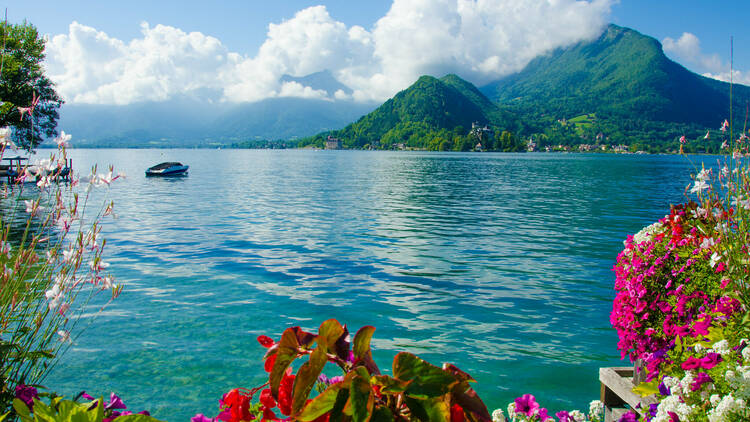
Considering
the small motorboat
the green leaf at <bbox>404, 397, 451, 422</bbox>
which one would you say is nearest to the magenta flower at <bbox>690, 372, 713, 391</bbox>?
the green leaf at <bbox>404, 397, 451, 422</bbox>

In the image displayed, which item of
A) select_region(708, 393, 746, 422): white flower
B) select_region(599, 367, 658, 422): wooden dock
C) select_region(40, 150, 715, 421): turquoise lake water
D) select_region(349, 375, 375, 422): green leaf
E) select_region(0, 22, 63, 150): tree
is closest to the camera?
select_region(349, 375, 375, 422): green leaf

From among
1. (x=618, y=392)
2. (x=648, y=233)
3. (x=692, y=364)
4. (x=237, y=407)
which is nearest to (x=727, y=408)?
(x=692, y=364)

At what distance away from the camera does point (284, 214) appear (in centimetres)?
2630

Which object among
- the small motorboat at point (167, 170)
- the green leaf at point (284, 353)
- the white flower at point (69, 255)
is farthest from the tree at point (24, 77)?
the green leaf at point (284, 353)

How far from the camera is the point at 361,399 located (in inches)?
54.1

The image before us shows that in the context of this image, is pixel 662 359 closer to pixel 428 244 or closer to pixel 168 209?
pixel 428 244

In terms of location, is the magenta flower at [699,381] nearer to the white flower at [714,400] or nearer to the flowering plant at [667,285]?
the white flower at [714,400]

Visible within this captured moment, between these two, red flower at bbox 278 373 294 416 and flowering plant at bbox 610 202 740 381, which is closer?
red flower at bbox 278 373 294 416

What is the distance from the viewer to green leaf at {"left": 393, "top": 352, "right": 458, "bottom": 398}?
142 centimetres

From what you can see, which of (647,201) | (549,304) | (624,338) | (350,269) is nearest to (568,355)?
(549,304)

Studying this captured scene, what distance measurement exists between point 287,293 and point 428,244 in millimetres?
7291

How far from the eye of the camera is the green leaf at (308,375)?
4.68 ft

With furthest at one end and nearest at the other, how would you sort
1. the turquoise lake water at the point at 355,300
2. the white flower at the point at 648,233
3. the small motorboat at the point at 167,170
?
the small motorboat at the point at 167,170, the turquoise lake water at the point at 355,300, the white flower at the point at 648,233

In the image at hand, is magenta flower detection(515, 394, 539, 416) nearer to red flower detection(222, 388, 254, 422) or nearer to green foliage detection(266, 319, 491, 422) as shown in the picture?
green foliage detection(266, 319, 491, 422)
